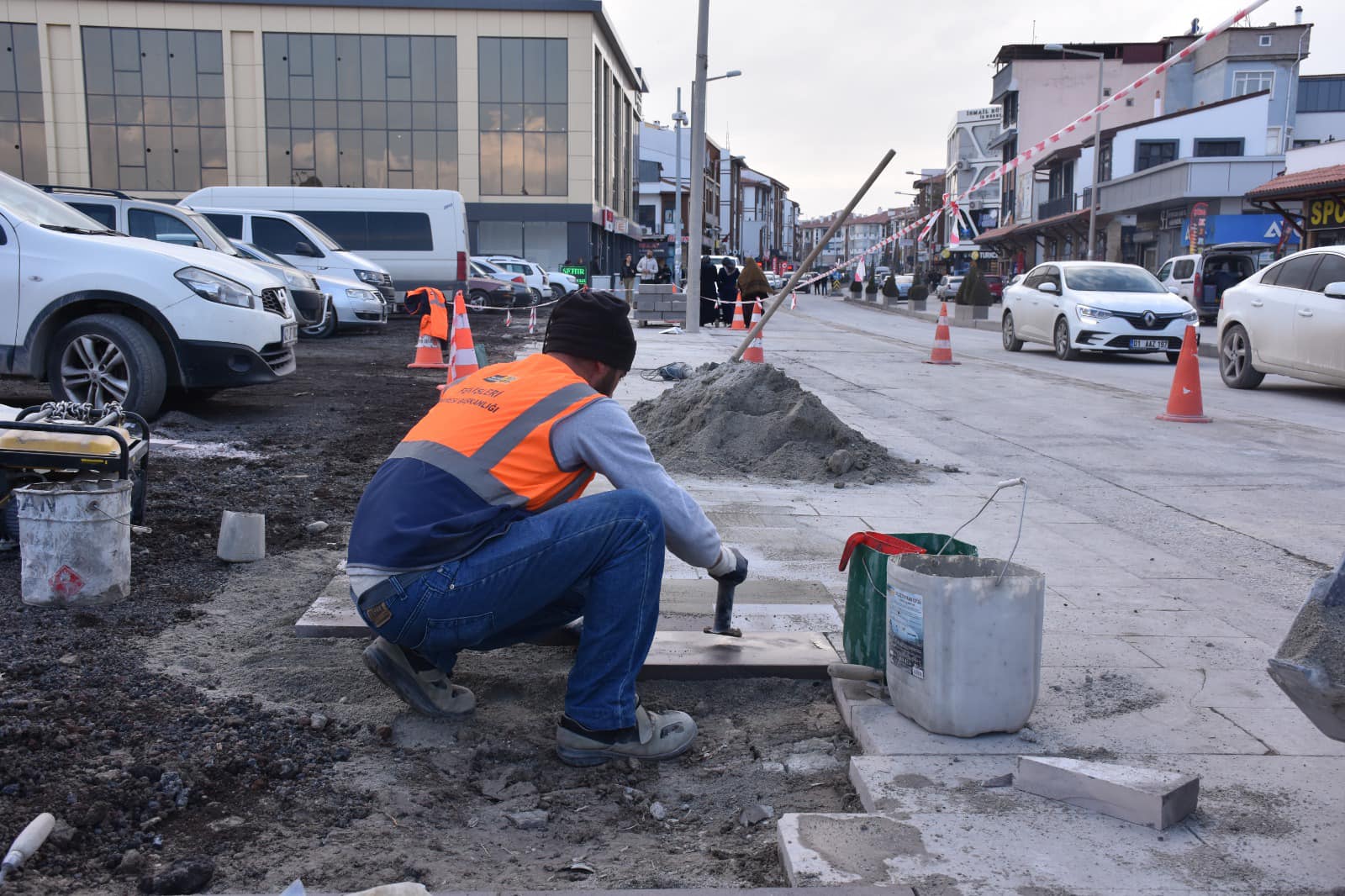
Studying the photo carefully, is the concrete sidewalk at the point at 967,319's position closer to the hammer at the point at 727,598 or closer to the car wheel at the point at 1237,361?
the car wheel at the point at 1237,361

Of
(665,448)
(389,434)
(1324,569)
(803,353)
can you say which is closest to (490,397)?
(1324,569)

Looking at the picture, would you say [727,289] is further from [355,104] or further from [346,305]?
[355,104]

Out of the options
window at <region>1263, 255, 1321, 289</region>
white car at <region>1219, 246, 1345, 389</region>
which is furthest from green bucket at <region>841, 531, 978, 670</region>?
window at <region>1263, 255, 1321, 289</region>

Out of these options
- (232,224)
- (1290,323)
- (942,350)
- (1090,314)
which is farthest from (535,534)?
(232,224)

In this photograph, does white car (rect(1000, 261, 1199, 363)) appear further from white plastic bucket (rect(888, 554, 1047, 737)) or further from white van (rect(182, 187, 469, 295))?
white plastic bucket (rect(888, 554, 1047, 737))

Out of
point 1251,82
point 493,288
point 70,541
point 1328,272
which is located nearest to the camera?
point 70,541

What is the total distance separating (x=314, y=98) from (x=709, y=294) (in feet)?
87.6

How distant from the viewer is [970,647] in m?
3.04

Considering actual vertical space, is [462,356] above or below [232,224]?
below

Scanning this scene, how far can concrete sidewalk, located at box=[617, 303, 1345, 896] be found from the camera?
2.48 metres

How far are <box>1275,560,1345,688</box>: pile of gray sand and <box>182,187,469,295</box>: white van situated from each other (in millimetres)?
23195

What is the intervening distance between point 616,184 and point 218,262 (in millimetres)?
53384

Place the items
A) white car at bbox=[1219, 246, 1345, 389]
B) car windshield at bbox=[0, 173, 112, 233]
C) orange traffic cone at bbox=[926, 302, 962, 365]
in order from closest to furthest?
car windshield at bbox=[0, 173, 112, 233] → white car at bbox=[1219, 246, 1345, 389] → orange traffic cone at bbox=[926, 302, 962, 365]

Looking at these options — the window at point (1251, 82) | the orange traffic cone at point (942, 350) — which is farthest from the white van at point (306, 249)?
the window at point (1251, 82)
